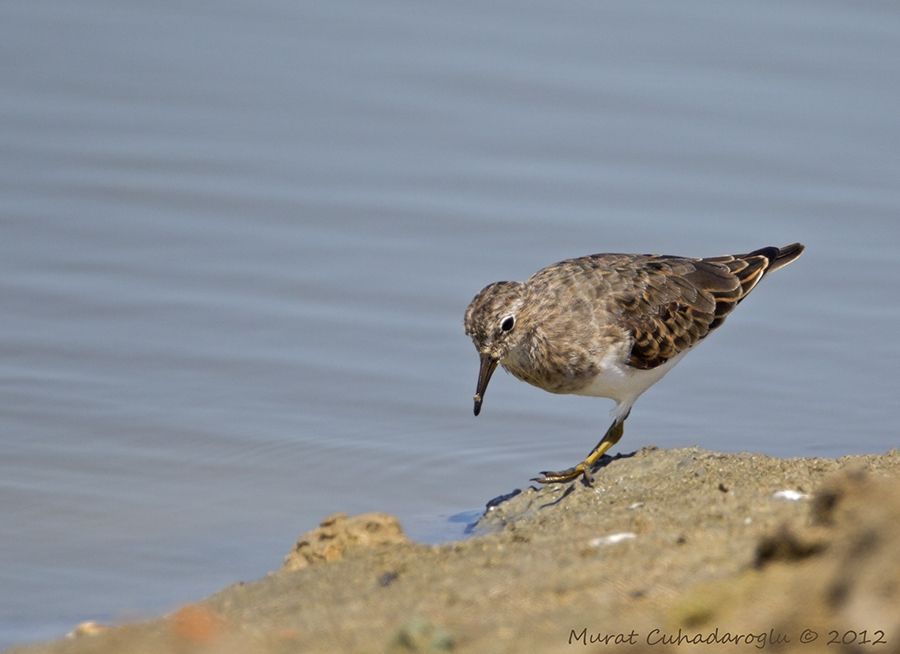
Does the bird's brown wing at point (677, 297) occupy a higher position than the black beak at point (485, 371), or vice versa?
the bird's brown wing at point (677, 297)

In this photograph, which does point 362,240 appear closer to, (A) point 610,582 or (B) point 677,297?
(B) point 677,297

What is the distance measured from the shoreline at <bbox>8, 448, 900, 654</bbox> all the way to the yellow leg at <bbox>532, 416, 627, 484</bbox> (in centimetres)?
62

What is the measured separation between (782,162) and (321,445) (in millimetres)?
5304

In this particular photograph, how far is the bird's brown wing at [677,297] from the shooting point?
829 cm

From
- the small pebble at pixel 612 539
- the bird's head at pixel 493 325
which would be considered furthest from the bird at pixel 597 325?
the small pebble at pixel 612 539

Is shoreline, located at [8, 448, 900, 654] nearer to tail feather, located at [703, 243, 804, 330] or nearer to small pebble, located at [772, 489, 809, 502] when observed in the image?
small pebble, located at [772, 489, 809, 502]

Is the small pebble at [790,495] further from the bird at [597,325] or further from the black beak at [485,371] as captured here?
the black beak at [485,371]

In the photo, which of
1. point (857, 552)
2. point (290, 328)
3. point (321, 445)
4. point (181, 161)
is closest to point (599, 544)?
point (857, 552)

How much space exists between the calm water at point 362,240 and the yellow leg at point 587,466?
54cm

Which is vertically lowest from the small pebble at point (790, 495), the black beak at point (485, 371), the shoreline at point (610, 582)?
the shoreline at point (610, 582)

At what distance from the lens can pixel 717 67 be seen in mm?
13359

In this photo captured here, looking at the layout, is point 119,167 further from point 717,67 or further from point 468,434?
point 717,67

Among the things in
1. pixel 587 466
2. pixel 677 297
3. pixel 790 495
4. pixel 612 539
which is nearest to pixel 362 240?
pixel 677 297

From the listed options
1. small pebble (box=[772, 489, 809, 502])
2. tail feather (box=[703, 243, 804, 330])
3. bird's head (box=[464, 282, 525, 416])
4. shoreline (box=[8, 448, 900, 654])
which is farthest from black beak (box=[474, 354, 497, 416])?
small pebble (box=[772, 489, 809, 502])
